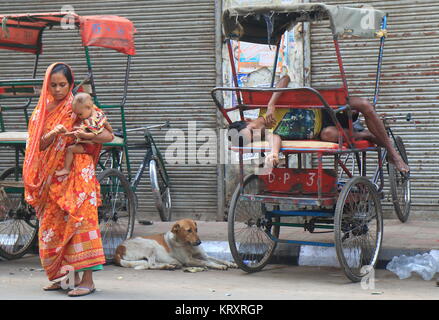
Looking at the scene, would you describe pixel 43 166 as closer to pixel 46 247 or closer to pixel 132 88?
pixel 46 247

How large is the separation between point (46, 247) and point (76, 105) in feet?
3.34

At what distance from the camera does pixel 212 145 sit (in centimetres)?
947

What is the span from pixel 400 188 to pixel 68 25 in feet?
12.5

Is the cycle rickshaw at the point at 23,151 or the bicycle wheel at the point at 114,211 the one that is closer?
the cycle rickshaw at the point at 23,151

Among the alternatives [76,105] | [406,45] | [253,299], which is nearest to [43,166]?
[76,105]

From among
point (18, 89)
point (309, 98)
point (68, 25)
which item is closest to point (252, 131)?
point (309, 98)

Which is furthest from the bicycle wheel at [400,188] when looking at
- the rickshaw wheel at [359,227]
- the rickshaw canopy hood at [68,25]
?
the rickshaw canopy hood at [68,25]

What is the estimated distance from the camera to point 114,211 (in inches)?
283

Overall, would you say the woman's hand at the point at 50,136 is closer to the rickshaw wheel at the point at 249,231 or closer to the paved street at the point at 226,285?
the paved street at the point at 226,285

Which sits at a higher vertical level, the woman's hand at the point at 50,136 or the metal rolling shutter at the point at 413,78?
the metal rolling shutter at the point at 413,78

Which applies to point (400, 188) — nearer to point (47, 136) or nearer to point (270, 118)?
point (270, 118)

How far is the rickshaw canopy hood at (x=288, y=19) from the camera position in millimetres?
6203

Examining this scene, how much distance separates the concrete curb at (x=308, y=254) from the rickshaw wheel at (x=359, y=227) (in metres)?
0.45

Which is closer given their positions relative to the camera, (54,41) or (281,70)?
(281,70)
